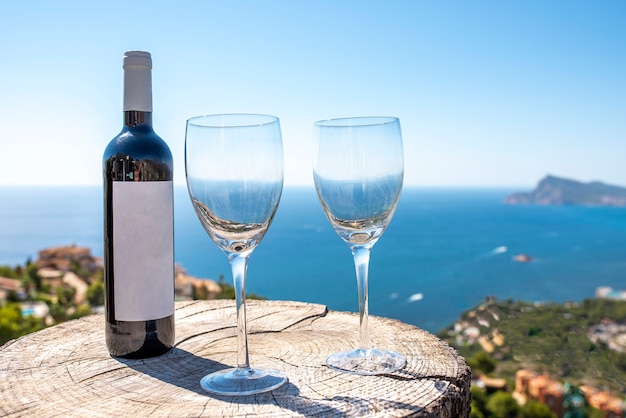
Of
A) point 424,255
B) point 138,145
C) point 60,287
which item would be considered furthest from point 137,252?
point 424,255

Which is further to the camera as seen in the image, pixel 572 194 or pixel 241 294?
pixel 572 194

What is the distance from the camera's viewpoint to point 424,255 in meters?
54.6

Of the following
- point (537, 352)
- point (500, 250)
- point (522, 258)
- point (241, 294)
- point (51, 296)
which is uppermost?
point (241, 294)

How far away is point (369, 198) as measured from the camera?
1.06 metres

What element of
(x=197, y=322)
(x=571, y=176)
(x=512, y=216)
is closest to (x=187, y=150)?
(x=197, y=322)

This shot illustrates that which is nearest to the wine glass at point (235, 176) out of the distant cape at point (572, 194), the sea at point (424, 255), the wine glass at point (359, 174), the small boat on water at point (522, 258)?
the wine glass at point (359, 174)

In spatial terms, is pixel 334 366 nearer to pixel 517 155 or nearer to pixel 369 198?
pixel 369 198

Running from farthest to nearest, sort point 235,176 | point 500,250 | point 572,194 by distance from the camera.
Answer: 1. point 572,194
2. point 500,250
3. point 235,176

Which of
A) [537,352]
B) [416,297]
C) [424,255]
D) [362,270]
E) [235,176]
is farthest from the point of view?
[424,255]

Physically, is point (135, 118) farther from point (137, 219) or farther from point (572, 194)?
point (572, 194)

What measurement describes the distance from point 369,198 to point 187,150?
38 centimetres

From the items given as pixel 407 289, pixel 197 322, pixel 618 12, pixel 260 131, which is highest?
pixel 618 12

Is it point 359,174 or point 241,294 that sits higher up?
point 359,174

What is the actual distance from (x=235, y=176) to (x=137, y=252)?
415mm
